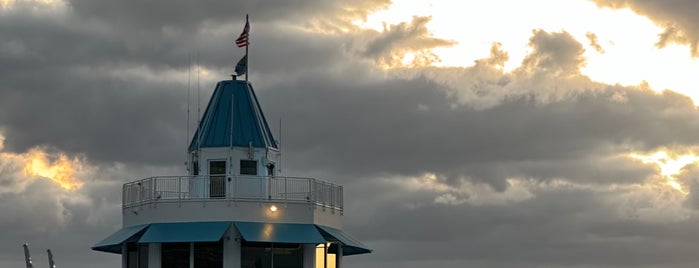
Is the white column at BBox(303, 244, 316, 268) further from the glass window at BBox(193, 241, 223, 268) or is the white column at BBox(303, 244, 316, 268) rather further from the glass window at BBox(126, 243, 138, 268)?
the glass window at BBox(126, 243, 138, 268)

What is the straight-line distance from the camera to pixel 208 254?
81125mm

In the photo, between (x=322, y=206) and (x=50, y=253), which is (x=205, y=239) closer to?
(x=322, y=206)

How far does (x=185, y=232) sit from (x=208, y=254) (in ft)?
6.31

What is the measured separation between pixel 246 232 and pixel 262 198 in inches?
106

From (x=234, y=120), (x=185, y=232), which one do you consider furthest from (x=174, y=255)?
(x=234, y=120)

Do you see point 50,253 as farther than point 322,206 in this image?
Yes

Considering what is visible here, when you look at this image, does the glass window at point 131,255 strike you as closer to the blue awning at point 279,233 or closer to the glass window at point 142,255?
the glass window at point 142,255

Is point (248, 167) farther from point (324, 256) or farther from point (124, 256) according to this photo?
point (124, 256)

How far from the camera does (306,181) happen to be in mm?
82750

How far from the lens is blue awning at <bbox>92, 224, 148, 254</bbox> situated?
82562mm

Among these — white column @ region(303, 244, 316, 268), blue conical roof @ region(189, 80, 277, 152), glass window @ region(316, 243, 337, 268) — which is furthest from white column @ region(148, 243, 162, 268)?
glass window @ region(316, 243, 337, 268)

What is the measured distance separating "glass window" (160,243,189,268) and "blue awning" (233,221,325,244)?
3452mm

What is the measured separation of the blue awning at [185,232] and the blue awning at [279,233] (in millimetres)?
1204

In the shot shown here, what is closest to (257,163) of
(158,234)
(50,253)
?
(158,234)
